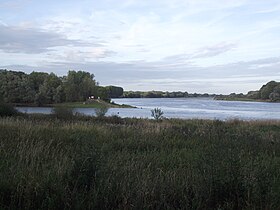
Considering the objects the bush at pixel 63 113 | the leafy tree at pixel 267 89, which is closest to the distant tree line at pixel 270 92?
the leafy tree at pixel 267 89

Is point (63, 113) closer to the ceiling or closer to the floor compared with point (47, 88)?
closer to the floor

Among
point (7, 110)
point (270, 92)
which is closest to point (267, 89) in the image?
point (270, 92)

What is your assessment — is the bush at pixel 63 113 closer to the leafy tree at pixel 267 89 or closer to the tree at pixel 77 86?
the tree at pixel 77 86

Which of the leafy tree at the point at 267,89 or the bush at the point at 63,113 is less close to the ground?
the leafy tree at the point at 267,89

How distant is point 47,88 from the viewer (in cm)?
12150

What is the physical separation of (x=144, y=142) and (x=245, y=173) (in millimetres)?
7174

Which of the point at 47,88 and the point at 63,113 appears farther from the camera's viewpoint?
the point at 47,88

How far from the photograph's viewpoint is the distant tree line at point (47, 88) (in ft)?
343

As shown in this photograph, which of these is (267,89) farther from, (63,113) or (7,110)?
(7,110)

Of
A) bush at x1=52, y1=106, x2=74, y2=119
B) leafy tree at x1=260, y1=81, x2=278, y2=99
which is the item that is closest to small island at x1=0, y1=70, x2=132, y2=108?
bush at x1=52, y1=106, x2=74, y2=119

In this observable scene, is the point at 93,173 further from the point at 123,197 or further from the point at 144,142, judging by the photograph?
the point at 144,142

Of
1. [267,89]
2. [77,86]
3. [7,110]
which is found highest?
[267,89]

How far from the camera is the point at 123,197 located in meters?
5.27

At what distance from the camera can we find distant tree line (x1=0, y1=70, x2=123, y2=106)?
104562 mm
